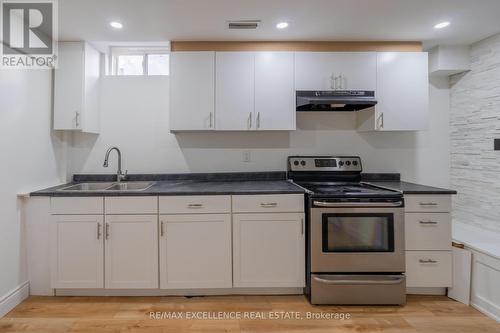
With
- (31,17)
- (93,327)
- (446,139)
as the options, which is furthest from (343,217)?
(31,17)

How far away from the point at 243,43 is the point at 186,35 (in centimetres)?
53

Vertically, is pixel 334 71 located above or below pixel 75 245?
above

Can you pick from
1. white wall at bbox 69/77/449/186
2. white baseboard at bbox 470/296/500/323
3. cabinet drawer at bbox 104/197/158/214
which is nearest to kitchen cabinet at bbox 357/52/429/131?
white wall at bbox 69/77/449/186

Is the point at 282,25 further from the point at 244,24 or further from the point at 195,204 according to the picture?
the point at 195,204

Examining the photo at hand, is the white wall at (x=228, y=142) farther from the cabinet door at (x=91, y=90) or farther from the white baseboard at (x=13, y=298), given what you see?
the white baseboard at (x=13, y=298)

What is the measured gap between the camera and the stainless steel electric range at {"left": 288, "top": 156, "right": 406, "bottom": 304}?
7.22ft

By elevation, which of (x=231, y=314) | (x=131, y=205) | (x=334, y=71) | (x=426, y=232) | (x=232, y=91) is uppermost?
(x=334, y=71)

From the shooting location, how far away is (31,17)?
2225 millimetres

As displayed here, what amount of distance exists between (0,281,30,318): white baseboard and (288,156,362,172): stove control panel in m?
2.49

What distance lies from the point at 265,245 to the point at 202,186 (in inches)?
30.3

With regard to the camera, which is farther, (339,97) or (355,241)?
(339,97)

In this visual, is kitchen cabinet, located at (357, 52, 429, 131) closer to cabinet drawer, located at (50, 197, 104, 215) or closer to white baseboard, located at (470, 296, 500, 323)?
white baseboard, located at (470, 296, 500, 323)

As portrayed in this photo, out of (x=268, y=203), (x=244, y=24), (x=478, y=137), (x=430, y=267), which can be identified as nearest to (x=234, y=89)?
(x=244, y=24)

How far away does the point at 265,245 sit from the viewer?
91.1 inches
